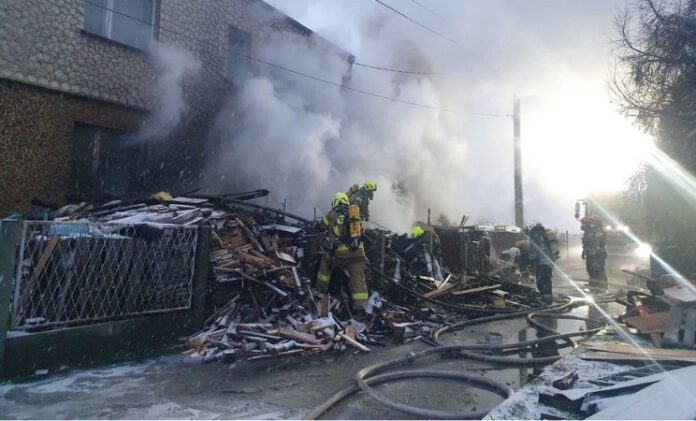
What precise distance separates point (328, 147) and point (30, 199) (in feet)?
27.0

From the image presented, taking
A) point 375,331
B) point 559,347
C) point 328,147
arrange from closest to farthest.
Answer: point 559,347 < point 375,331 < point 328,147

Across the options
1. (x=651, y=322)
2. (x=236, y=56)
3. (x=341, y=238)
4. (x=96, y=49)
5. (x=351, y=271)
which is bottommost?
(x=651, y=322)

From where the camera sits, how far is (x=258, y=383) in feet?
13.5

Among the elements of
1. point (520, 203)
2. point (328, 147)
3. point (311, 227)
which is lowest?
point (311, 227)

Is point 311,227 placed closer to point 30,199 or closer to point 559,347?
point 559,347

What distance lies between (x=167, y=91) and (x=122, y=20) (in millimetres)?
1738

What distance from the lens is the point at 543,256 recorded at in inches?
358

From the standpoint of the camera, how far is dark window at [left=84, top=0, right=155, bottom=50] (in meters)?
9.25

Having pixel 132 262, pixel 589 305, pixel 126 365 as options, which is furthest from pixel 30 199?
pixel 589 305

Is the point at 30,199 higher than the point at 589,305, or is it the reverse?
the point at 30,199

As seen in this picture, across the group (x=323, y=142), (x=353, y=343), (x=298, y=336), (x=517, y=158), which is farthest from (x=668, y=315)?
(x=517, y=158)

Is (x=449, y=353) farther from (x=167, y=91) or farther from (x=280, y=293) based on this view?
(x=167, y=91)

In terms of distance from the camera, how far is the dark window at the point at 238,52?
12570 millimetres

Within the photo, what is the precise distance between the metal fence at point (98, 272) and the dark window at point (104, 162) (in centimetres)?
478
